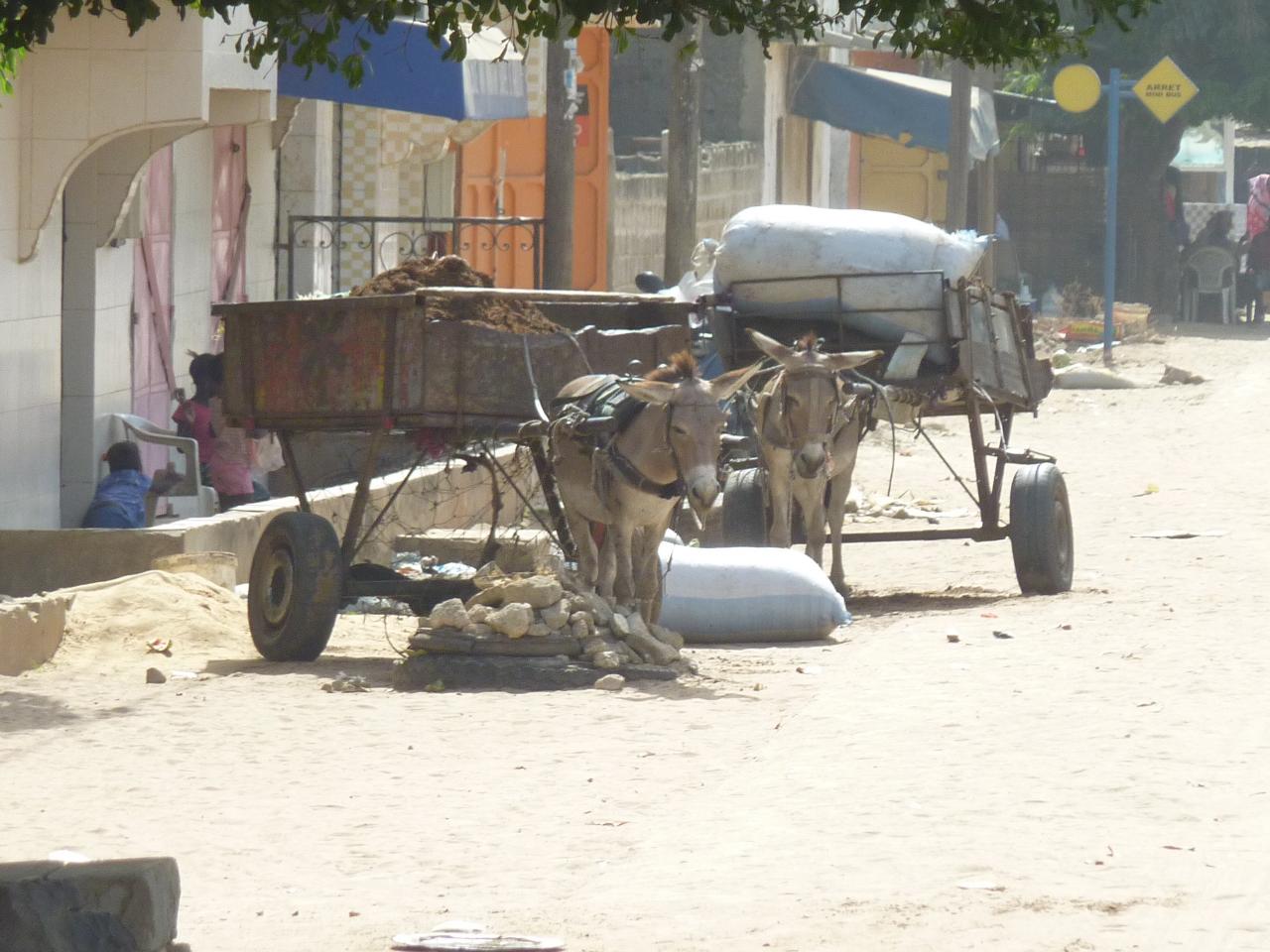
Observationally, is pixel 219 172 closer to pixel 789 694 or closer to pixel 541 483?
pixel 541 483

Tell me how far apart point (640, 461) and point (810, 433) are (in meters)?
2.25

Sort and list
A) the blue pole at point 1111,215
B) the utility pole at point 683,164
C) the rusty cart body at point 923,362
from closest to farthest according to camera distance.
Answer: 1. the rusty cart body at point 923,362
2. the utility pole at point 683,164
3. the blue pole at point 1111,215

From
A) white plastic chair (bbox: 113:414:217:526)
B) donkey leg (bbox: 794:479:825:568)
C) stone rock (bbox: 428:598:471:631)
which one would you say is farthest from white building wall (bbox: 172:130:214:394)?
stone rock (bbox: 428:598:471:631)

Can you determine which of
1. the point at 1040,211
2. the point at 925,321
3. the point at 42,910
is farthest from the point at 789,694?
the point at 1040,211

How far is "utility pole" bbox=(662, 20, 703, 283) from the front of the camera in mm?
19141

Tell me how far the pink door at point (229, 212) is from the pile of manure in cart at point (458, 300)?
515cm

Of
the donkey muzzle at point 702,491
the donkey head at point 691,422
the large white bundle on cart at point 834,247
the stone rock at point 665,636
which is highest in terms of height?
the large white bundle on cart at point 834,247

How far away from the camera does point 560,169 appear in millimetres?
16562

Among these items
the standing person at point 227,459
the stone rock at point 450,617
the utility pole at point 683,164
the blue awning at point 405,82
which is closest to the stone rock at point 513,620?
the stone rock at point 450,617

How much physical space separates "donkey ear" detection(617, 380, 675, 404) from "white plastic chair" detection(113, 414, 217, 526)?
4.08 meters

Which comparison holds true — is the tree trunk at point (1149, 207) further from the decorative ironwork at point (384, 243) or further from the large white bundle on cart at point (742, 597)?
the large white bundle on cart at point (742, 597)

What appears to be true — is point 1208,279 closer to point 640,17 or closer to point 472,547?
point 472,547

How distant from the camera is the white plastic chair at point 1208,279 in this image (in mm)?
36875

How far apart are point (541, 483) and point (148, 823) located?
4.51 metres
